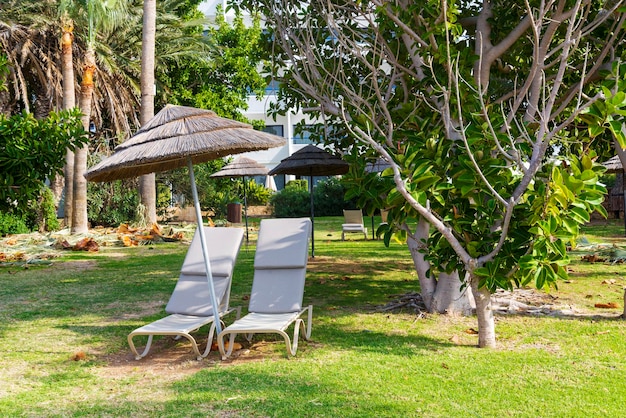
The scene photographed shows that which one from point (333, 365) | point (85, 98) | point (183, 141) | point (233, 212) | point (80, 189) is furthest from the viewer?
point (233, 212)

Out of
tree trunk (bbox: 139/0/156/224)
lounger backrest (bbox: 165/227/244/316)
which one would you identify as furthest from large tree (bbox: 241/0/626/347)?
tree trunk (bbox: 139/0/156/224)

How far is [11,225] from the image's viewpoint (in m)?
19.4

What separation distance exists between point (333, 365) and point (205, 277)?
2.15 m

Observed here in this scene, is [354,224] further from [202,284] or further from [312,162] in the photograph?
[202,284]

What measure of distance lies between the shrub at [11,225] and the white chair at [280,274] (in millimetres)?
14317

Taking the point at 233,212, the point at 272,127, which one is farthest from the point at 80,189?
the point at 272,127

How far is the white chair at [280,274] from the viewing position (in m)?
6.62

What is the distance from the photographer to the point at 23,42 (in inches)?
901

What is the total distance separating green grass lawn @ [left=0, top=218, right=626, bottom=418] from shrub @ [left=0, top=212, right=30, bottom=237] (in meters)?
10.2

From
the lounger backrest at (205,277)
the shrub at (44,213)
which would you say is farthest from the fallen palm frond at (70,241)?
the lounger backrest at (205,277)

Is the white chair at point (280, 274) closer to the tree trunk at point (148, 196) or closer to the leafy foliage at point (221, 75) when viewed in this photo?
the tree trunk at point (148, 196)

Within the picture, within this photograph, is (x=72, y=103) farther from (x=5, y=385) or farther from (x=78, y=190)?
(x=5, y=385)

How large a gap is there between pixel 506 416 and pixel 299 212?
2737 cm

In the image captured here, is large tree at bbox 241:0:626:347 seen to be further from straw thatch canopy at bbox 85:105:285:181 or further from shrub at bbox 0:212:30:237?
shrub at bbox 0:212:30:237
